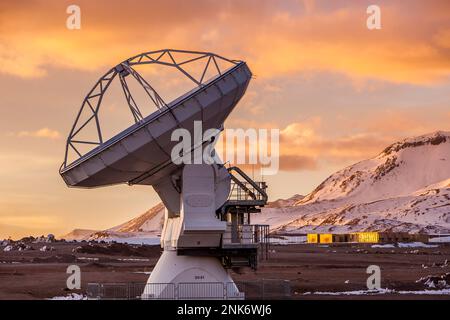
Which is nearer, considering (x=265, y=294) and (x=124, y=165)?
(x=124, y=165)

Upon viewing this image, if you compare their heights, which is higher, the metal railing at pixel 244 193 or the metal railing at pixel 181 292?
the metal railing at pixel 244 193

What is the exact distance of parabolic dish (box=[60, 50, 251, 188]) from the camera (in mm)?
42094

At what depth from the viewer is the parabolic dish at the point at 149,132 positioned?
4209 centimetres

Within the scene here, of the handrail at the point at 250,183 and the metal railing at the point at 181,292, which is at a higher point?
the handrail at the point at 250,183

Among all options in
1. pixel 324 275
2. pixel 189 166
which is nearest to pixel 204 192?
pixel 189 166

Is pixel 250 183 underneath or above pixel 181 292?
above

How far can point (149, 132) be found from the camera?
42156 mm

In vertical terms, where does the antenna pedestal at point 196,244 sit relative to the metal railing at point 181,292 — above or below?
above

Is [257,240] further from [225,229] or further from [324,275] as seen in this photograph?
[324,275]

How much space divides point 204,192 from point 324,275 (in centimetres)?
4622

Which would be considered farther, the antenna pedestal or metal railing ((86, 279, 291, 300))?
metal railing ((86, 279, 291, 300))

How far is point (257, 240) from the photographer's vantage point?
46.1 m

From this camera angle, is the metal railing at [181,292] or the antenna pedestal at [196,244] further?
the metal railing at [181,292]
